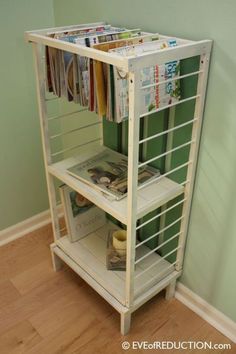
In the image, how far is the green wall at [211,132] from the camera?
1023mm

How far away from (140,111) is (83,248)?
0.82 meters

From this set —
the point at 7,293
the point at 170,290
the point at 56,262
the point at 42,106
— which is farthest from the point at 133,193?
the point at 7,293

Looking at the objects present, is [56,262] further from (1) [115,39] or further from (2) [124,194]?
(1) [115,39]

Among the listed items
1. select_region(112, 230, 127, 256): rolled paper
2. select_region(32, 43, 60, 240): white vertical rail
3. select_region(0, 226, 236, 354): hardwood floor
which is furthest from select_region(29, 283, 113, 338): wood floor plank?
select_region(32, 43, 60, 240): white vertical rail

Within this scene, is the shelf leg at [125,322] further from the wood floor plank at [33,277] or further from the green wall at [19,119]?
the green wall at [19,119]

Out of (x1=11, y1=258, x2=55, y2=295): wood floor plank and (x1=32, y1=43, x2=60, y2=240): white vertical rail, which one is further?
(x1=11, y1=258, x2=55, y2=295): wood floor plank

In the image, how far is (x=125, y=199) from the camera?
3.94ft

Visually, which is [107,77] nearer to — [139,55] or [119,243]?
[139,55]

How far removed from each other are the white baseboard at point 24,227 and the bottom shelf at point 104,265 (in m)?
0.39

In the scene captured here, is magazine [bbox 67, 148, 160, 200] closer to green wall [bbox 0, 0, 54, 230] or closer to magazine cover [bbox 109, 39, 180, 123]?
magazine cover [bbox 109, 39, 180, 123]

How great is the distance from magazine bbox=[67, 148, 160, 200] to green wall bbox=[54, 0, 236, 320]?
0.70ft

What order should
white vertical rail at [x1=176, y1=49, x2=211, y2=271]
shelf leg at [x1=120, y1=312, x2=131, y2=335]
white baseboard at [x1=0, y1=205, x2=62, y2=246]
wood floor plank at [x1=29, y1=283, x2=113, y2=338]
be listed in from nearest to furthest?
white vertical rail at [x1=176, y1=49, x2=211, y2=271]
shelf leg at [x1=120, y1=312, x2=131, y2=335]
wood floor plank at [x1=29, y1=283, x2=113, y2=338]
white baseboard at [x1=0, y1=205, x2=62, y2=246]

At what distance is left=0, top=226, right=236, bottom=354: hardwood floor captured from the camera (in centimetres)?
137

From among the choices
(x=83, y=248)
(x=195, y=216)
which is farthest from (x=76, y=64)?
(x=83, y=248)
